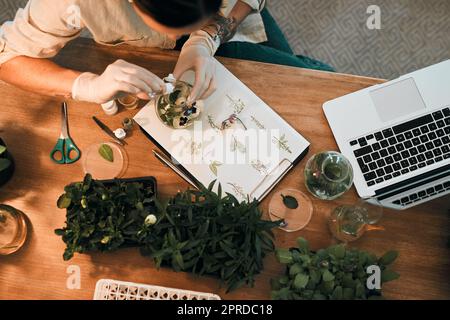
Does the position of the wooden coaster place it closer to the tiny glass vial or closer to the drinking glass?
the drinking glass

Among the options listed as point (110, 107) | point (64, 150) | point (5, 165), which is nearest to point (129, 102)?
point (110, 107)

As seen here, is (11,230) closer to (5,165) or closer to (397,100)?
(5,165)

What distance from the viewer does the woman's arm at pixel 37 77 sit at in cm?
89

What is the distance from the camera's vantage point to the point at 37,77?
0.89 m

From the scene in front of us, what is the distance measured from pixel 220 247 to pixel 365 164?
39 cm

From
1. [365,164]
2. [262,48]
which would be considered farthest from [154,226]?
[262,48]

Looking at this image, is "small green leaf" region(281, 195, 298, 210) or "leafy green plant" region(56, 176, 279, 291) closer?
"leafy green plant" region(56, 176, 279, 291)

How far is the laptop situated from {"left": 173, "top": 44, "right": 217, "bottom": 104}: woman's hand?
28cm

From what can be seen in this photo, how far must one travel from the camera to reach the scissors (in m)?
0.89

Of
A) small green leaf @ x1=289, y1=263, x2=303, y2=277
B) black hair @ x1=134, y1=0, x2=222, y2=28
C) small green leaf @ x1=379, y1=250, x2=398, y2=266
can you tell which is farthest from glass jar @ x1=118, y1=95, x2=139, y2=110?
small green leaf @ x1=379, y1=250, x2=398, y2=266

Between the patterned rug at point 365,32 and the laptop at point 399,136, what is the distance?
2.45 feet

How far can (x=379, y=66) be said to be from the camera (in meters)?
Result: 1.65

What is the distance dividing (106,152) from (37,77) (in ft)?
0.76
